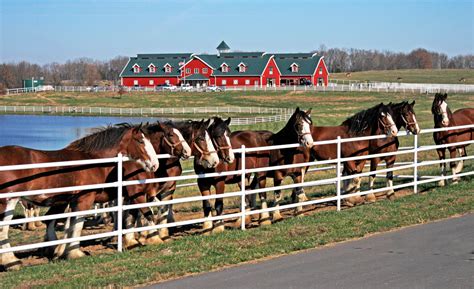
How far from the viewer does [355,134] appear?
16.8 meters

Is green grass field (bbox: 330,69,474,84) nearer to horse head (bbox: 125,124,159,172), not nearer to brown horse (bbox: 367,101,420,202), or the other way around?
brown horse (bbox: 367,101,420,202)

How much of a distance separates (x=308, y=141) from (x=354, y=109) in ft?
199

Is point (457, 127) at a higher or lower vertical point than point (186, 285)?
higher

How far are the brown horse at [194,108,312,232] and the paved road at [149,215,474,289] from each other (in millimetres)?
3045

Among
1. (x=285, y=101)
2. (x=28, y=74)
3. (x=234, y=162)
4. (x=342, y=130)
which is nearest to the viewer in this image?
(x=234, y=162)

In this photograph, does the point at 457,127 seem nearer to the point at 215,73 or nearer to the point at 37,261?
the point at 37,261

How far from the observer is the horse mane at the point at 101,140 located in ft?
38.4

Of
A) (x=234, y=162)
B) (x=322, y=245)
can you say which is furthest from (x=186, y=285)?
(x=234, y=162)

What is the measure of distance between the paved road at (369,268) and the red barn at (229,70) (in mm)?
102528

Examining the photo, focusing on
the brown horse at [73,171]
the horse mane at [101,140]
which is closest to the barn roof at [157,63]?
the horse mane at [101,140]

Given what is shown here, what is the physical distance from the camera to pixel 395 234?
11711 millimetres

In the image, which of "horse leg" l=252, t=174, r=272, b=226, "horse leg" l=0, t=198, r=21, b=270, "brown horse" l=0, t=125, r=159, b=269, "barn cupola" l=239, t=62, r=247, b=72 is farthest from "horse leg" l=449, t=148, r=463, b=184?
"barn cupola" l=239, t=62, r=247, b=72

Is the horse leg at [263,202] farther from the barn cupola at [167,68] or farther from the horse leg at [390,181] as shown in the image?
the barn cupola at [167,68]

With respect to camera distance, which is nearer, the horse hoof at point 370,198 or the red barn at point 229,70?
the horse hoof at point 370,198
